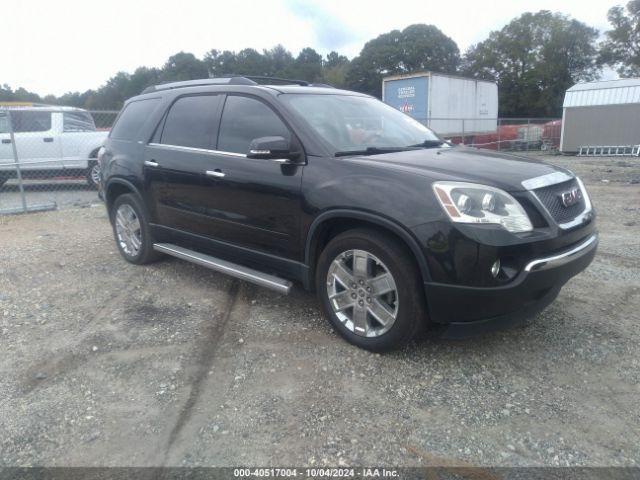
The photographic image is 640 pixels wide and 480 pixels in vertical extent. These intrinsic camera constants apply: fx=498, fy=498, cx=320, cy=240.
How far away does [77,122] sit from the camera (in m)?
11.3

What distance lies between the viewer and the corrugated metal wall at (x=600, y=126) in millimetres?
19578

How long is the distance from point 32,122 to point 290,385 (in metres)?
10.4

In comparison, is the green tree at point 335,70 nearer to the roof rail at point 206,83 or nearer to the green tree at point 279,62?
the green tree at point 279,62

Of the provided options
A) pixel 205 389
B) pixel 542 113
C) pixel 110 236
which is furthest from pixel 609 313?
pixel 542 113

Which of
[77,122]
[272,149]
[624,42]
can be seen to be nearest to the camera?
[272,149]

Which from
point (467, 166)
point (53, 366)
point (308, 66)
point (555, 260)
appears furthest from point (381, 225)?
point (308, 66)

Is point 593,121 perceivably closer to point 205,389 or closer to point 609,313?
point 609,313

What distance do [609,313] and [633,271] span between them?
128 cm

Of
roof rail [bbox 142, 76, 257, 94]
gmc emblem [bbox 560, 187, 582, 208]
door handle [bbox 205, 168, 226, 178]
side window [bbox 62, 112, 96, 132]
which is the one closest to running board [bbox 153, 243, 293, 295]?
door handle [bbox 205, 168, 226, 178]

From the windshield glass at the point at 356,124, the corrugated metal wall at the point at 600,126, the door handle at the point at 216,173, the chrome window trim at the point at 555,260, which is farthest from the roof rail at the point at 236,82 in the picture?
the corrugated metal wall at the point at 600,126

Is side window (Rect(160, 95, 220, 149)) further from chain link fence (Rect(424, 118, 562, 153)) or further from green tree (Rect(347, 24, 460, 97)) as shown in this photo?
green tree (Rect(347, 24, 460, 97))

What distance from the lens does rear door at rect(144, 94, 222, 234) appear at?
Answer: 4.34 m

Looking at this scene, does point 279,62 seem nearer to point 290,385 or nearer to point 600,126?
point 600,126

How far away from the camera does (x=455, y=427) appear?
2.68 m
